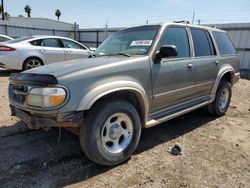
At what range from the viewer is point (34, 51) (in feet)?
31.1

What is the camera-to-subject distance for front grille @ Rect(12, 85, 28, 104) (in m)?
3.06

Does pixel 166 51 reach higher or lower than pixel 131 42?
lower

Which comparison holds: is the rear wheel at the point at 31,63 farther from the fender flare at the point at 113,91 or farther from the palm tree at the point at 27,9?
the palm tree at the point at 27,9

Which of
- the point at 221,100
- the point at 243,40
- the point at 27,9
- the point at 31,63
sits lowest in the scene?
the point at 221,100

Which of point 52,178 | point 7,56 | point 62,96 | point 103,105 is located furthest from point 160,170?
point 7,56

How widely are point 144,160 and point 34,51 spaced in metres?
7.46

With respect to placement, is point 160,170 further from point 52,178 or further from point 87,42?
point 87,42

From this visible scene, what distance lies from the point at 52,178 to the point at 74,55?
8023mm

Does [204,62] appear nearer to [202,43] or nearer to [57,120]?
[202,43]

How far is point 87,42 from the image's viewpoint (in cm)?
2166

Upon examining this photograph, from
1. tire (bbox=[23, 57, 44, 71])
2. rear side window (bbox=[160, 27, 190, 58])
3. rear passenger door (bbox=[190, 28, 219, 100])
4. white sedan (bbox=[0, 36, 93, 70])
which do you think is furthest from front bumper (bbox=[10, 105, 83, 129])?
tire (bbox=[23, 57, 44, 71])

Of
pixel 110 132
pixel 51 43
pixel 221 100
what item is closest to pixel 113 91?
pixel 110 132

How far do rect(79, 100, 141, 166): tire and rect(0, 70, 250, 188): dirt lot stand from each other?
20 centimetres

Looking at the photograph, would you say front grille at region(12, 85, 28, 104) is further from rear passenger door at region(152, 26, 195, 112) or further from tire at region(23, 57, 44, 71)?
tire at region(23, 57, 44, 71)
